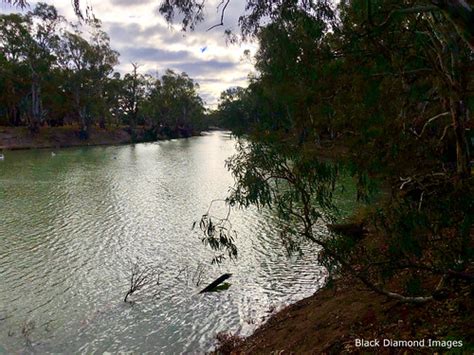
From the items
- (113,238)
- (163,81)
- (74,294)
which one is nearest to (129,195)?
(113,238)

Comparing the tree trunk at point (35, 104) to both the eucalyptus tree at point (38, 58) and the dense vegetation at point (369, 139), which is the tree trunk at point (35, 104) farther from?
the dense vegetation at point (369, 139)

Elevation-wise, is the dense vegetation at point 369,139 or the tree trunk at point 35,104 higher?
the tree trunk at point 35,104

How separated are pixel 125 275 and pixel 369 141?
6.39 metres

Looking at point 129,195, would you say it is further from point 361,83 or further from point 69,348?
point 361,83

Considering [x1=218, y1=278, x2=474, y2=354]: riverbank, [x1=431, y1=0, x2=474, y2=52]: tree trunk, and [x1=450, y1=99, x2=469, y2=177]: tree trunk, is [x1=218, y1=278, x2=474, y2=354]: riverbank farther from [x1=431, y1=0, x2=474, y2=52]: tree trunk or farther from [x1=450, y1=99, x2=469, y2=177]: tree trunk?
[x1=431, y1=0, x2=474, y2=52]: tree trunk

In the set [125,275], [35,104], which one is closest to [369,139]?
[125,275]

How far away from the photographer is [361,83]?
263 inches

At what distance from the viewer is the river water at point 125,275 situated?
662cm

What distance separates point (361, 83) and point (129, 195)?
1479 cm

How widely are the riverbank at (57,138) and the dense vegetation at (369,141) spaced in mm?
A: 44312

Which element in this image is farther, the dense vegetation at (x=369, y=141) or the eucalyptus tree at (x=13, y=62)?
the eucalyptus tree at (x=13, y=62)

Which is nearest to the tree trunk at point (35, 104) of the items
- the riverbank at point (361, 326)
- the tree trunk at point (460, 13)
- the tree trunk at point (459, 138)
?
the riverbank at point (361, 326)

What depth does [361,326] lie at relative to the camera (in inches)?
188

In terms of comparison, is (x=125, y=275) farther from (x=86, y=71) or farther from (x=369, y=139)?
(x=86, y=71)
